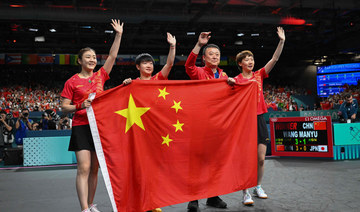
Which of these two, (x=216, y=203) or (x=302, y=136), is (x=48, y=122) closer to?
(x=216, y=203)

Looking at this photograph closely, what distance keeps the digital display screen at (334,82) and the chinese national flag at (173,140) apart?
19.6 meters

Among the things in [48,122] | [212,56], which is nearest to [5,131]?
[48,122]

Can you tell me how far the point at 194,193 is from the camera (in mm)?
2898

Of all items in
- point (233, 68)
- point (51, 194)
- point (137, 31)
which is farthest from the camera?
point (233, 68)

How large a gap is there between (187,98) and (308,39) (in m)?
19.6

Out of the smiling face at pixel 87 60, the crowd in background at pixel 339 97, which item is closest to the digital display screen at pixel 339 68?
the crowd in background at pixel 339 97

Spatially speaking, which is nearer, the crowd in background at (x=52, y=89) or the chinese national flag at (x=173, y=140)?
the chinese national flag at (x=173, y=140)

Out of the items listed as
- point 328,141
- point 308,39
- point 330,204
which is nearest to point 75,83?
point 330,204

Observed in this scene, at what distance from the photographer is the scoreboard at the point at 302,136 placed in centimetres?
679

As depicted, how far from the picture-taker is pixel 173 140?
2.93m

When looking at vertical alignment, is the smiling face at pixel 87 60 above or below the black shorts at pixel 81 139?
above

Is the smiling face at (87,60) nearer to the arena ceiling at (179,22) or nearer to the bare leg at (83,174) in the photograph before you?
the bare leg at (83,174)

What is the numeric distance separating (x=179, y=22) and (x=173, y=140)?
1392 centimetres

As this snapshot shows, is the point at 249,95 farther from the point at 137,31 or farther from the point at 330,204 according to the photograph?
the point at 137,31
